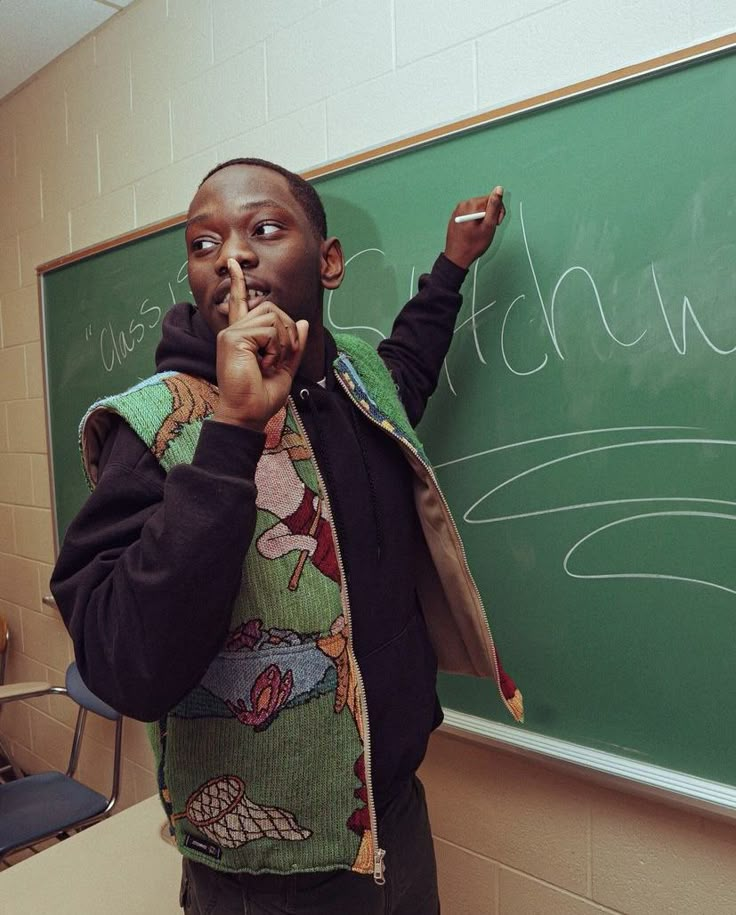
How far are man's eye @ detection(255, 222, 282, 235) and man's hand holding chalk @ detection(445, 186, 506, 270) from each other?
1.21 ft

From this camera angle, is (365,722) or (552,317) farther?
(552,317)

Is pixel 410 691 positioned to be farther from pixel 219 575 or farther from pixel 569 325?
pixel 569 325

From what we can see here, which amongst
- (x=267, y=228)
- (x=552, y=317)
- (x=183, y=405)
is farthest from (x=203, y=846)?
(x=552, y=317)

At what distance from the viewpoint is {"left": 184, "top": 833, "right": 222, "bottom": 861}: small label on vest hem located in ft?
2.74

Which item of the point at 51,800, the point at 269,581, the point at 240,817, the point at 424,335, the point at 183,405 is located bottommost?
the point at 51,800

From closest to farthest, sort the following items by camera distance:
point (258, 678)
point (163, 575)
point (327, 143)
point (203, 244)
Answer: point (163, 575) → point (258, 678) → point (203, 244) → point (327, 143)

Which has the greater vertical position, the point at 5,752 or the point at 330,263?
the point at 330,263

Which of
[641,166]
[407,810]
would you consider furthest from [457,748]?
[641,166]

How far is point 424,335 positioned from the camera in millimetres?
1190

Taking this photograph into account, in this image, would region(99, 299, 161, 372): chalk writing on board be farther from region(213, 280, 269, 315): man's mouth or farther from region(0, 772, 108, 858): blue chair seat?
region(0, 772, 108, 858): blue chair seat

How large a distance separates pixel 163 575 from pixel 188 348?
1.15 feet

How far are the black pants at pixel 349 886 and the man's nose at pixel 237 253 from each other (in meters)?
0.74

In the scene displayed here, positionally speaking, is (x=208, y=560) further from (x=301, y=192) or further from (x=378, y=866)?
(x=301, y=192)

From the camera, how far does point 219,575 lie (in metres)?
0.66
